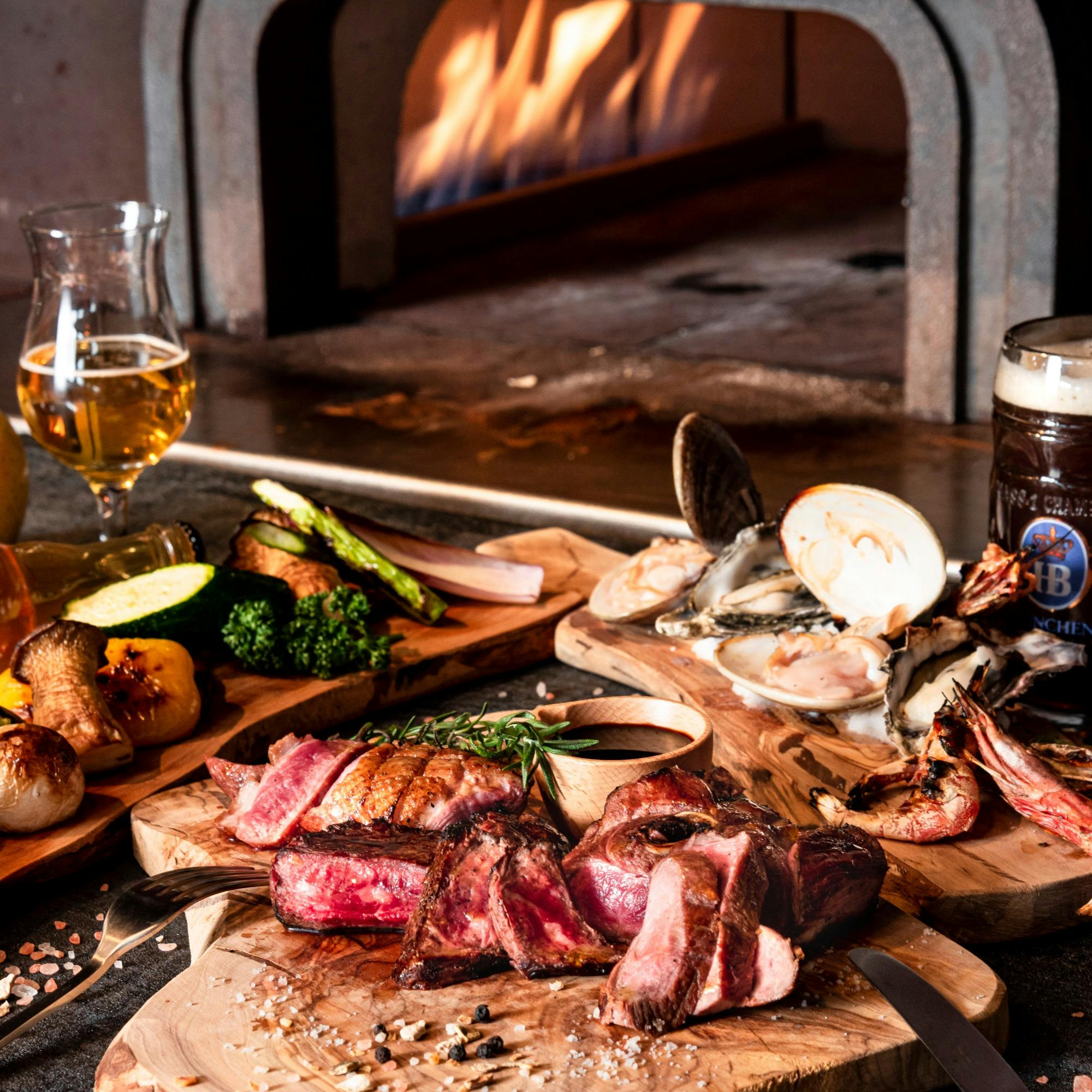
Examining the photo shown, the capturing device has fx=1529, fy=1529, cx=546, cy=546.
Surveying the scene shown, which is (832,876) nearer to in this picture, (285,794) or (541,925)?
(541,925)

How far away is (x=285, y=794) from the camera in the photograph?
1.51 m

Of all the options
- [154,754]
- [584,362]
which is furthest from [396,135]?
[154,754]

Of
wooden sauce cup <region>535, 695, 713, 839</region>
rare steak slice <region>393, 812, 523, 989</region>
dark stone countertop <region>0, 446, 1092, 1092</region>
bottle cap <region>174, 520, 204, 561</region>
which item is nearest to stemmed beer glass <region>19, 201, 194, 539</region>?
bottle cap <region>174, 520, 204, 561</region>

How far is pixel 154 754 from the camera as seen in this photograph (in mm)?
1773

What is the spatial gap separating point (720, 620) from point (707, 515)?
0.54 ft

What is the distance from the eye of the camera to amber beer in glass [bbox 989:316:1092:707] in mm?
1657

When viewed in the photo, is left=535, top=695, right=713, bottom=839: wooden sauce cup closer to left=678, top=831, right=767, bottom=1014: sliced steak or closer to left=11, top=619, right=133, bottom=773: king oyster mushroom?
left=678, top=831, right=767, bottom=1014: sliced steak

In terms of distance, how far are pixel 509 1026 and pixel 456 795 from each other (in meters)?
0.27

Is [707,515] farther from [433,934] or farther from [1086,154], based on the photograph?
[1086,154]

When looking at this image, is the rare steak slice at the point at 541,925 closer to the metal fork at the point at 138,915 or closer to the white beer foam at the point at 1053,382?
the metal fork at the point at 138,915

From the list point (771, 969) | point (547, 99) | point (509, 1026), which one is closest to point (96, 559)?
point (509, 1026)

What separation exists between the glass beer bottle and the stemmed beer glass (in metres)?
0.14

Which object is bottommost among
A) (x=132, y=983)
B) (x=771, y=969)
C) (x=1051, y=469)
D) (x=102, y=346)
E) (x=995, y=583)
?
(x=132, y=983)

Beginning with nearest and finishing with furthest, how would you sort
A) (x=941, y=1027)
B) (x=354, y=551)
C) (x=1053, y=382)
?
(x=941, y=1027) → (x=1053, y=382) → (x=354, y=551)
